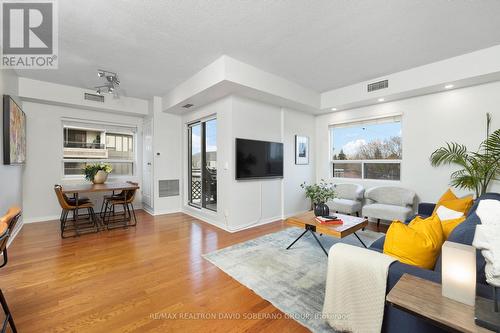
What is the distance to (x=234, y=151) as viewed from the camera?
13.3ft

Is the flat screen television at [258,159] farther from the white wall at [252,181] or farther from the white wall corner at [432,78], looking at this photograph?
the white wall corner at [432,78]

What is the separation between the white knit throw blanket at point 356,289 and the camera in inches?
52.9

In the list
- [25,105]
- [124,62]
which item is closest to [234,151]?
[124,62]

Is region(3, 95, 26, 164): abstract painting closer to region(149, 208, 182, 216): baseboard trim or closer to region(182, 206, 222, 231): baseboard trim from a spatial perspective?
region(149, 208, 182, 216): baseboard trim

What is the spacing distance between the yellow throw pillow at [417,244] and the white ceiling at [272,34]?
2.22 m

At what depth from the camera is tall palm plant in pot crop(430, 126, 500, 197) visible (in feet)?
10.5

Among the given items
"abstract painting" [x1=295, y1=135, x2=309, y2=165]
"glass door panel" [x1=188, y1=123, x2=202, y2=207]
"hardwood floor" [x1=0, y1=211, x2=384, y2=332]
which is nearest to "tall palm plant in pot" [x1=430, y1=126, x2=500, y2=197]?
"abstract painting" [x1=295, y1=135, x2=309, y2=165]

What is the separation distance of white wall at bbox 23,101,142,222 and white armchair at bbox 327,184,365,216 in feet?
19.4

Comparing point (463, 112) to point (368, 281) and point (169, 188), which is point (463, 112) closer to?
point (368, 281)

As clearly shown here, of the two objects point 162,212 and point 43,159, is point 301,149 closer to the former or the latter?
point 162,212

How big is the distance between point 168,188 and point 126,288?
3.40 metres

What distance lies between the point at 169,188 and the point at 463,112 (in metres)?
5.98
